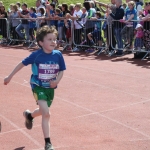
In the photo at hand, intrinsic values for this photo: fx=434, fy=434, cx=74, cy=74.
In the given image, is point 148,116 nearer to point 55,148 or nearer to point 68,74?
point 55,148

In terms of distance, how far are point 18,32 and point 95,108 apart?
1264 cm

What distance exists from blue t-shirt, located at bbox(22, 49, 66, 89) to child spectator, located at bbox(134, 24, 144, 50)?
849cm

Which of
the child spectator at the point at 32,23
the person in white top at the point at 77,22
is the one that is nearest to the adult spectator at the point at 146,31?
the person in white top at the point at 77,22

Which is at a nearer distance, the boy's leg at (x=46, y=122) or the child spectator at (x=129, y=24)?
the boy's leg at (x=46, y=122)

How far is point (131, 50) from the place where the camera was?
1476cm

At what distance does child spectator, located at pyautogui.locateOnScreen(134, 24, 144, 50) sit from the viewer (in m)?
14.0

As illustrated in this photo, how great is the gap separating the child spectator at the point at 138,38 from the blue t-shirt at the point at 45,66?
8493 millimetres

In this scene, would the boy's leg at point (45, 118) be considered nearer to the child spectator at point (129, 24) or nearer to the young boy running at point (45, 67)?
the young boy running at point (45, 67)

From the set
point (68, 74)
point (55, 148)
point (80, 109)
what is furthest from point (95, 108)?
point (68, 74)

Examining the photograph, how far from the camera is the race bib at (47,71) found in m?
5.86

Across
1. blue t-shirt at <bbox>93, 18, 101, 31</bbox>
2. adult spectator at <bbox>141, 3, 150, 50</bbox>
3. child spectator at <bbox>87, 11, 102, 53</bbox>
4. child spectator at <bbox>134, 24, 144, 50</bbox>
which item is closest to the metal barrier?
child spectator at <bbox>87, 11, 102, 53</bbox>

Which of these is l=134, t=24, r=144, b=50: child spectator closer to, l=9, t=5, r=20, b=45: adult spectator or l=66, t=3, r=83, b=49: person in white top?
l=66, t=3, r=83, b=49: person in white top

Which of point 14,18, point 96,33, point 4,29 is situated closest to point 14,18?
point 14,18

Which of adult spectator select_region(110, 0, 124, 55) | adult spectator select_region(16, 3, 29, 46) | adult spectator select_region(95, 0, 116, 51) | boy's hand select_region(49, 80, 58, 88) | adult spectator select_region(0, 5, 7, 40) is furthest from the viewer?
adult spectator select_region(0, 5, 7, 40)
